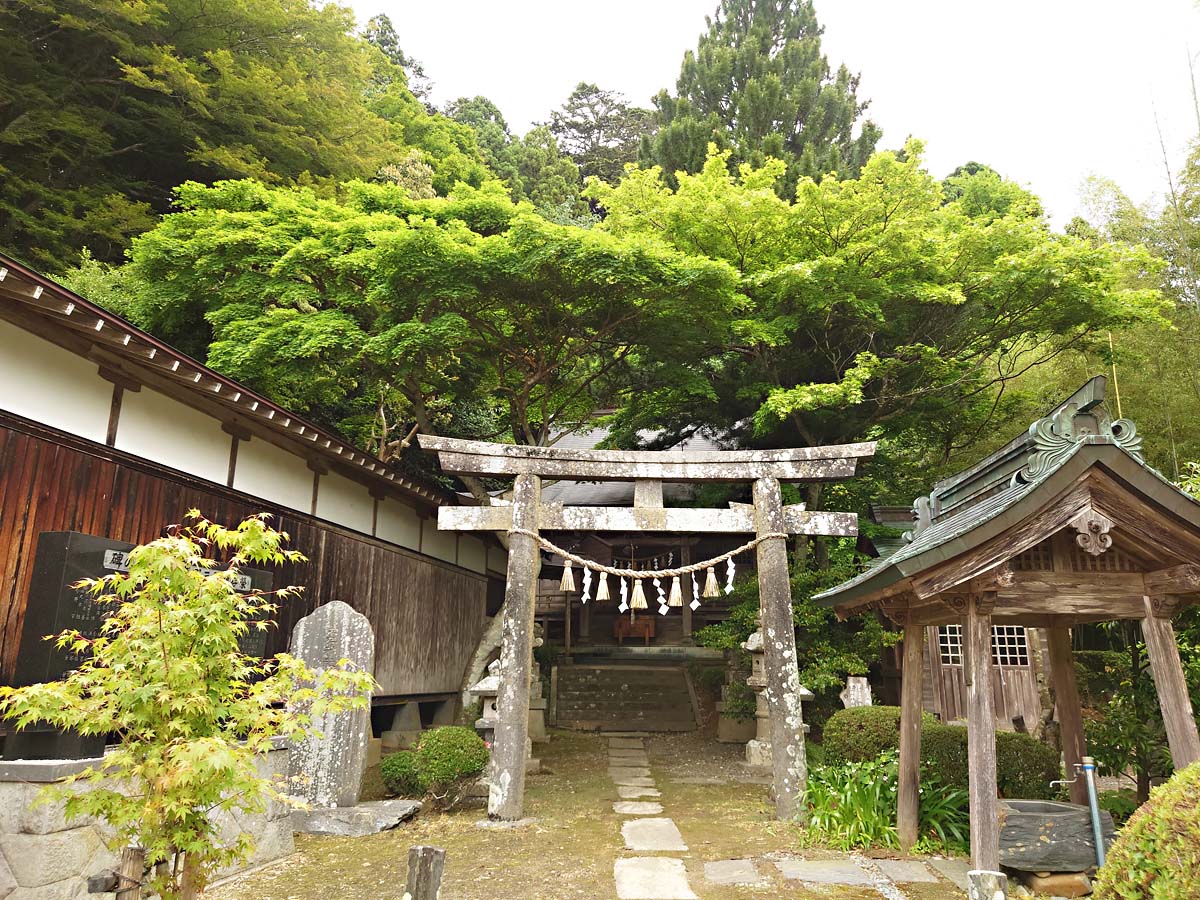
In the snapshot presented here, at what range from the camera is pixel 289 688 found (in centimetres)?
407

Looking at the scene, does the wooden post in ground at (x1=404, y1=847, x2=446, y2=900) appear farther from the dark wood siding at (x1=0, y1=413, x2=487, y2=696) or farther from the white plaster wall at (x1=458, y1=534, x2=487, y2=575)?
the white plaster wall at (x1=458, y1=534, x2=487, y2=575)

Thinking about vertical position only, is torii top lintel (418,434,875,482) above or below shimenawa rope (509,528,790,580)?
above

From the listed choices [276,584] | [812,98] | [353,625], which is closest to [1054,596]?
[353,625]

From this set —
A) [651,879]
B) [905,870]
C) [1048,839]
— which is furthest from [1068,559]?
[651,879]

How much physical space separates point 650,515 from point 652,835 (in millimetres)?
3821

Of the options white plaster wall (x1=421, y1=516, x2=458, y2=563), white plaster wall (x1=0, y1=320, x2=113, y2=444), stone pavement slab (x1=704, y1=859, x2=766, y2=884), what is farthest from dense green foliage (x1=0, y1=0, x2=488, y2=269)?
stone pavement slab (x1=704, y1=859, x2=766, y2=884)

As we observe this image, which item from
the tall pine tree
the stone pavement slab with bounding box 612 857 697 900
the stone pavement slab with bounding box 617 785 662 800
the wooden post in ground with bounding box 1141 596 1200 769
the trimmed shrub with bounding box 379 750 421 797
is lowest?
the stone pavement slab with bounding box 617 785 662 800

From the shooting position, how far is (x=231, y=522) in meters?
9.00

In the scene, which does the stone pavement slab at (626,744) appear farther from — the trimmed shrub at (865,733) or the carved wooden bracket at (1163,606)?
the carved wooden bracket at (1163,606)

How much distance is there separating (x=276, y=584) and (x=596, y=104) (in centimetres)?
4037

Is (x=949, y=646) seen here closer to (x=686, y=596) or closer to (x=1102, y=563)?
(x=1102, y=563)

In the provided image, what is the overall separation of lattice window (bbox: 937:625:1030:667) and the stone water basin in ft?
29.1

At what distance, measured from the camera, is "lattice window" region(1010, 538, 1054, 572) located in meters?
6.20

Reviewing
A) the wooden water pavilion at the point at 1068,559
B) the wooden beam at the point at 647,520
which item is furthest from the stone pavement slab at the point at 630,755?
the wooden water pavilion at the point at 1068,559
